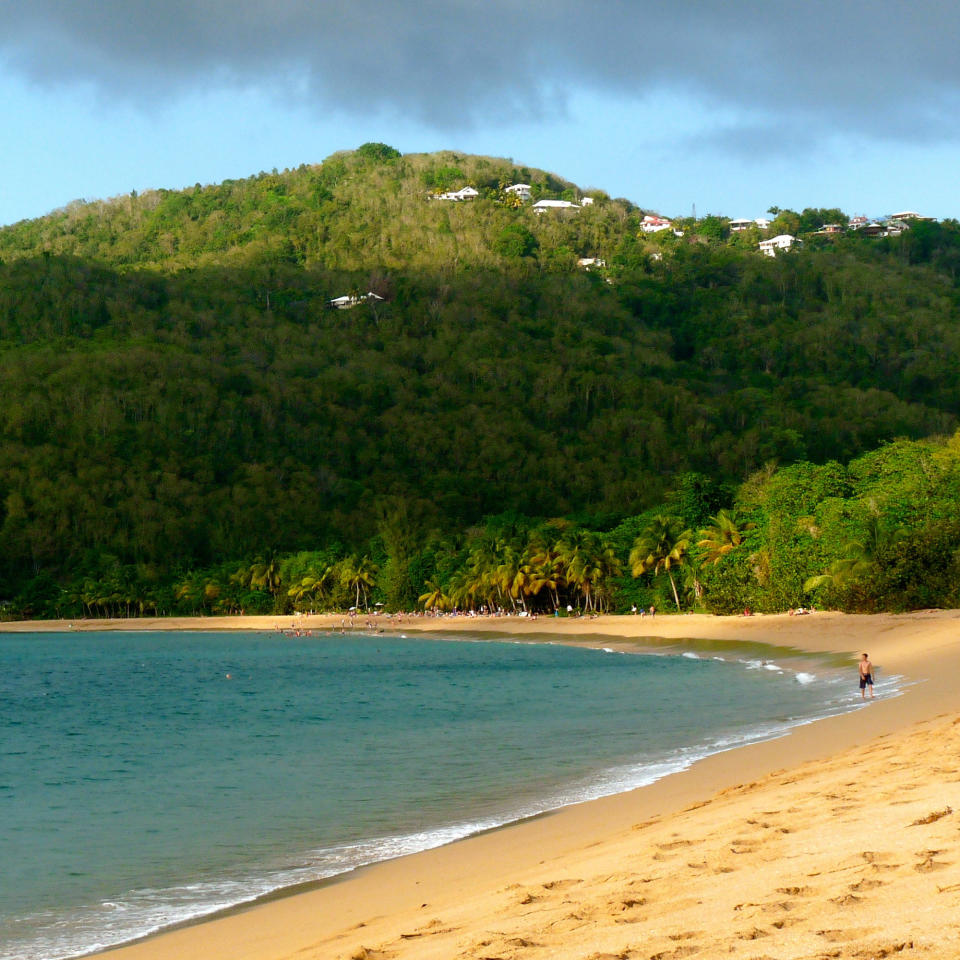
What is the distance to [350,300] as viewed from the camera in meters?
197

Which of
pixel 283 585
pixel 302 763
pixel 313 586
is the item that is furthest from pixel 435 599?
pixel 302 763

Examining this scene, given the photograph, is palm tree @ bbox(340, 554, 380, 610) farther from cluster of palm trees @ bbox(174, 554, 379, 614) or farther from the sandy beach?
the sandy beach

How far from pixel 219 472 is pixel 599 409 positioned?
175 ft

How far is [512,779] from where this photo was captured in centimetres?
1667

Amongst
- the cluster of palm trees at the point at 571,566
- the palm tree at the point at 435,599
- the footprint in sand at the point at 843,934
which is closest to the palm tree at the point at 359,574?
the cluster of palm trees at the point at 571,566

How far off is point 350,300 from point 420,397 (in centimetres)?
4259

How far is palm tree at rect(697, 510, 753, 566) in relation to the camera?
60.2 meters

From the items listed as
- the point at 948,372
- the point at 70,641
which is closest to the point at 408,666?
the point at 70,641

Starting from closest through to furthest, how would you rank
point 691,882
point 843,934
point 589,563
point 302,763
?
1. point 843,934
2. point 691,882
3. point 302,763
4. point 589,563

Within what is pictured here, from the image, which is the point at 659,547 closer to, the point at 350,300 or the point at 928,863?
the point at 928,863

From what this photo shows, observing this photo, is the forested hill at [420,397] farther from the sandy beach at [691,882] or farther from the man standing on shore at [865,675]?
the sandy beach at [691,882]

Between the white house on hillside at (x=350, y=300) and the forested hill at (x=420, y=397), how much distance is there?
1.83m

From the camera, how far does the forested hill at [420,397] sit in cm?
13012

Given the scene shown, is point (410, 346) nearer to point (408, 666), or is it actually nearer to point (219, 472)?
point (219, 472)
